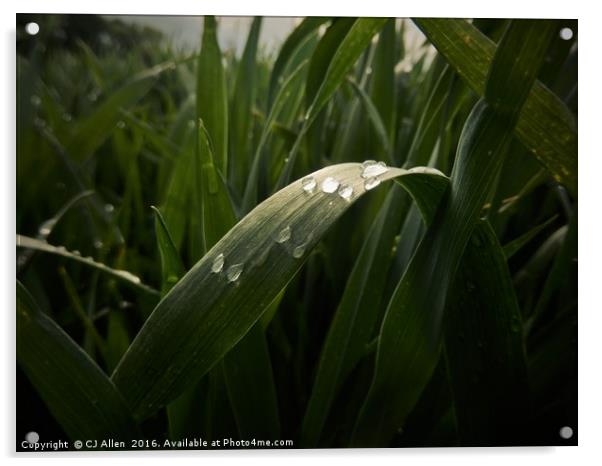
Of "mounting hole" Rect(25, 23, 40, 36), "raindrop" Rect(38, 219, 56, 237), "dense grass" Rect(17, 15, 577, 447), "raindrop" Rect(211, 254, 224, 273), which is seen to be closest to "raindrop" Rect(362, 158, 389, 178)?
"dense grass" Rect(17, 15, 577, 447)

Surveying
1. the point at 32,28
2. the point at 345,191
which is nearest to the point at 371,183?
the point at 345,191

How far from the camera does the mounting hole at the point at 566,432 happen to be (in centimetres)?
65

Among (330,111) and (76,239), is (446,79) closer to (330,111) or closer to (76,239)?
(330,111)

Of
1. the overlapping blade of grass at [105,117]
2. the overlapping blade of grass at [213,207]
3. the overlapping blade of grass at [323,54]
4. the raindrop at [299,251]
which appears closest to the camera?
the raindrop at [299,251]

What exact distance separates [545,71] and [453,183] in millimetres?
193

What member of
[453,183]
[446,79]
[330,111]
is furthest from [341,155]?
[453,183]

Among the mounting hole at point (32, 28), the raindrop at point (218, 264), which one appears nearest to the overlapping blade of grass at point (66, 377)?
the raindrop at point (218, 264)

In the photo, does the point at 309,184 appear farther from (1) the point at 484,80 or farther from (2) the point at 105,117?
(2) the point at 105,117

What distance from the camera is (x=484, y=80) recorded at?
51 cm

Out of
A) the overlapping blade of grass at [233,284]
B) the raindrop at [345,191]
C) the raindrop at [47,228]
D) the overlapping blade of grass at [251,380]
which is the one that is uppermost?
the raindrop at [345,191]

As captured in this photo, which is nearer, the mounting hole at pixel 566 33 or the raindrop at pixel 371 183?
the raindrop at pixel 371 183

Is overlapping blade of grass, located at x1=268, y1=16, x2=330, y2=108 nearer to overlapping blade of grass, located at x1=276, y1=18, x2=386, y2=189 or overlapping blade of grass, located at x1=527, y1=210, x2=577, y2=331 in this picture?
overlapping blade of grass, located at x1=276, y1=18, x2=386, y2=189

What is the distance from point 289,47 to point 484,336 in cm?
35

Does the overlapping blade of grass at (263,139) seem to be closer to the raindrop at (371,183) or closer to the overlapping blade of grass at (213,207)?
the overlapping blade of grass at (213,207)
